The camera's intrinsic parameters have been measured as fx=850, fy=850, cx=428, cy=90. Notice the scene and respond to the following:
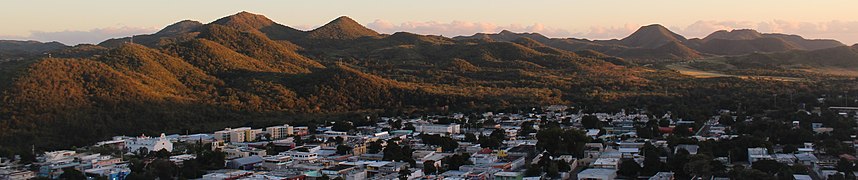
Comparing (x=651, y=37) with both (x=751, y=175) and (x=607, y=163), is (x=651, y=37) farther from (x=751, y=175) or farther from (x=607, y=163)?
(x=751, y=175)

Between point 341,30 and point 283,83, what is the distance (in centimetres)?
4178

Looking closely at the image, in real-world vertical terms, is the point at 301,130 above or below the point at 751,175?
above

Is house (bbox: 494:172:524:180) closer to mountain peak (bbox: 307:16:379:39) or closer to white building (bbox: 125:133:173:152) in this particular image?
white building (bbox: 125:133:173:152)

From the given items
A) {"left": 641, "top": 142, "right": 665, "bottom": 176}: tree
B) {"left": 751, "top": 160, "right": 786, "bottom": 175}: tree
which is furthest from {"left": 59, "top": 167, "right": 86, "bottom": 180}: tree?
{"left": 751, "top": 160, "right": 786, "bottom": 175}: tree

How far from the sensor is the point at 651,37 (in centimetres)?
13500

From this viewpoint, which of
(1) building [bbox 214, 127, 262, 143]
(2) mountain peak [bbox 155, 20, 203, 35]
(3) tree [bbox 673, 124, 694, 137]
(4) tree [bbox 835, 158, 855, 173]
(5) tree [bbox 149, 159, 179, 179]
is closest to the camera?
(4) tree [bbox 835, 158, 855, 173]

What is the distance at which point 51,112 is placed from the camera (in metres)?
34.0

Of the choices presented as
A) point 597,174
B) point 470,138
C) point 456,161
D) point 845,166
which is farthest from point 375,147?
point 845,166

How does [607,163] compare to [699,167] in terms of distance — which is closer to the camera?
[699,167]

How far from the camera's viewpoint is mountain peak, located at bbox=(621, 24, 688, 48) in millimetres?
131000

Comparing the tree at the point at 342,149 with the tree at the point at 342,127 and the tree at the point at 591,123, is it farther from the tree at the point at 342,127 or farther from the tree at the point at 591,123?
the tree at the point at 591,123

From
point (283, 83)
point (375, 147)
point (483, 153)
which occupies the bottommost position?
point (483, 153)

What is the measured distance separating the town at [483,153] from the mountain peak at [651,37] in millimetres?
96530

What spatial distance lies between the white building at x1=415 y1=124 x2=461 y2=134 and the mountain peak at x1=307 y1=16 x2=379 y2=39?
5067 cm
